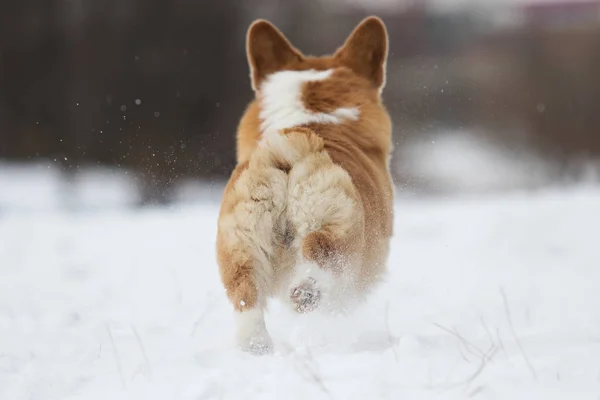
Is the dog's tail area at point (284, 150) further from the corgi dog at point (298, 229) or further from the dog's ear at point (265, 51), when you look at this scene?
the dog's ear at point (265, 51)

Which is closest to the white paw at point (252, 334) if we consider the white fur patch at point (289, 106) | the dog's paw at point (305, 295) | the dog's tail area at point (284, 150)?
the dog's paw at point (305, 295)

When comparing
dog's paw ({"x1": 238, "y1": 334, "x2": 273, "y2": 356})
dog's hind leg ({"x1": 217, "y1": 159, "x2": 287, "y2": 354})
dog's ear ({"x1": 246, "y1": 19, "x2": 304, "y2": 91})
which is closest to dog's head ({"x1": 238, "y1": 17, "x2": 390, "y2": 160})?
dog's ear ({"x1": 246, "y1": 19, "x2": 304, "y2": 91})

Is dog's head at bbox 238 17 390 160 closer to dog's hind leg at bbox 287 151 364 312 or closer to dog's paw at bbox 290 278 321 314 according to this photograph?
dog's hind leg at bbox 287 151 364 312

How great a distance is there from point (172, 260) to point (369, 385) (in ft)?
11.4

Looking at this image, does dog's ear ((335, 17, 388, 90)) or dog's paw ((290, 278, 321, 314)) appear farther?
dog's ear ((335, 17, 388, 90))

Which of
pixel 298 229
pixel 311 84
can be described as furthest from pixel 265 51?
pixel 298 229

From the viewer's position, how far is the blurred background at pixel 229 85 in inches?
399

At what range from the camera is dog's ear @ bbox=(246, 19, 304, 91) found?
4059mm

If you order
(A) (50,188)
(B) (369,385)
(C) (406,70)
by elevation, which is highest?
(B) (369,385)

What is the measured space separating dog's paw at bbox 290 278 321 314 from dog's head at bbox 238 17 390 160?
3.21ft

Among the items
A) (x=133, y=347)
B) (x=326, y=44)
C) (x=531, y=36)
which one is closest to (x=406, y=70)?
(x=326, y=44)

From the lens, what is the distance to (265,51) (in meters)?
4.08

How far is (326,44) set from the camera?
1139 cm

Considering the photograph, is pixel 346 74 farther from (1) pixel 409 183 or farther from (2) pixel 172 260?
(1) pixel 409 183
